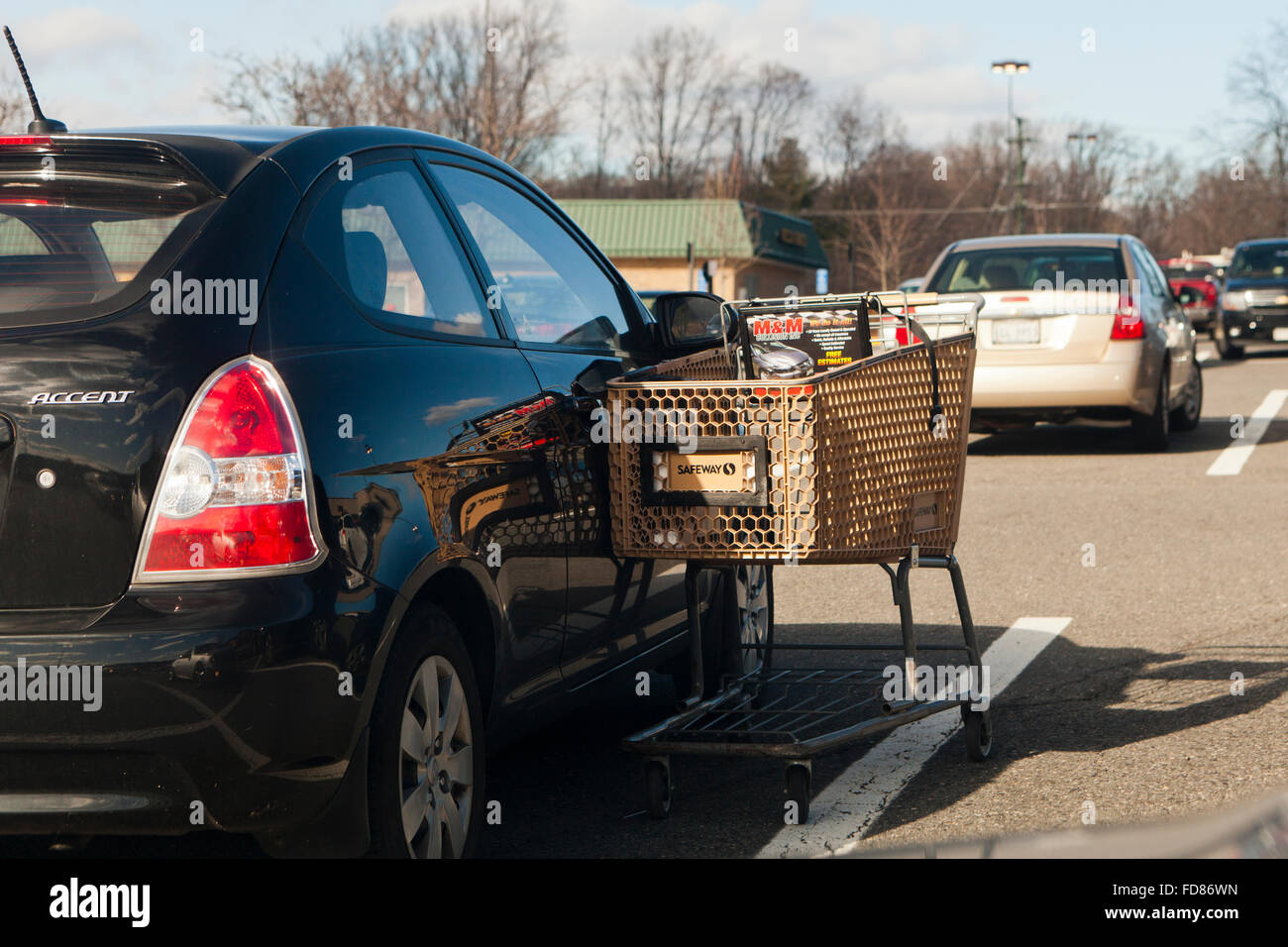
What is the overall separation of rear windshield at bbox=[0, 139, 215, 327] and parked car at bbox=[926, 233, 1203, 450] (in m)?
10.3

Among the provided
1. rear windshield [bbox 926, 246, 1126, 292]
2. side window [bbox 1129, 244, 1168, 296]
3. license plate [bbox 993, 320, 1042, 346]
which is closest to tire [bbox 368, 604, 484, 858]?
license plate [bbox 993, 320, 1042, 346]

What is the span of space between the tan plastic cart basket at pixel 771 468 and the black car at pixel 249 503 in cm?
56

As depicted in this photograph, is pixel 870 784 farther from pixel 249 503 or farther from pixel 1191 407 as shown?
pixel 1191 407

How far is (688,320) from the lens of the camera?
5004 mm

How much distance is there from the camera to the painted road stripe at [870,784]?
13.4 feet

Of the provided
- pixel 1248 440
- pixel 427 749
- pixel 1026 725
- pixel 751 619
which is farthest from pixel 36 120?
pixel 1248 440

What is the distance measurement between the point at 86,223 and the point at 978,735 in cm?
294

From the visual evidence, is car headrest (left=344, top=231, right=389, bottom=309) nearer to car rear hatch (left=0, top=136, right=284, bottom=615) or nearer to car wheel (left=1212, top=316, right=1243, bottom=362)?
car rear hatch (left=0, top=136, right=284, bottom=615)

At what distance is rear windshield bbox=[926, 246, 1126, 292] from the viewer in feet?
44.2

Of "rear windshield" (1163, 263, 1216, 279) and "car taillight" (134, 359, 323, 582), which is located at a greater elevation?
"rear windshield" (1163, 263, 1216, 279)

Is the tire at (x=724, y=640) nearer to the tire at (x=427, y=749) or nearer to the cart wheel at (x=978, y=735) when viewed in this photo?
the cart wheel at (x=978, y=735)

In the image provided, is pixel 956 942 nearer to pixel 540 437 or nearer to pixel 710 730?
pixel 540 437

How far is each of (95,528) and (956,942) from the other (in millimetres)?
1835

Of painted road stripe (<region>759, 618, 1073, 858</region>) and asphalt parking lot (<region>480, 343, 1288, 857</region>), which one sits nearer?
painted road stripe (<region>759, 618, 1073, 858</region>)
